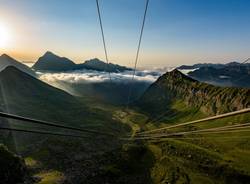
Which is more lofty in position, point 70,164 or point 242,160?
point 242,160

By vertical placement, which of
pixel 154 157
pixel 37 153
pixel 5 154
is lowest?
pixel 37 153

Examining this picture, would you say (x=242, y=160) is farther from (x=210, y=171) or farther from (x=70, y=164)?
(x=70, y=164)

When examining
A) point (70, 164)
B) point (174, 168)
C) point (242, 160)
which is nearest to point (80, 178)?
point (70, 164)

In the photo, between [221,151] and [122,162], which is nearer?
[122,162]

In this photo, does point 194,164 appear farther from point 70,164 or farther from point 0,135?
point 0,135

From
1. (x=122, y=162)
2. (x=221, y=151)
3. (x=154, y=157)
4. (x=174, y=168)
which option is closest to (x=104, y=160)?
(x=122, y=162)

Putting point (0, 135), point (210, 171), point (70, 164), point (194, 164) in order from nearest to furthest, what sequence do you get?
point (210, 171), point (194, 164), point (70, 164), point (0, 135)

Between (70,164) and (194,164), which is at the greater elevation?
(194,164)

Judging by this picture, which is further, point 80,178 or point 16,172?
point 80,178

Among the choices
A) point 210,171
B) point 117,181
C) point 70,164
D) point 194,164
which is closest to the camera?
point 117,181
